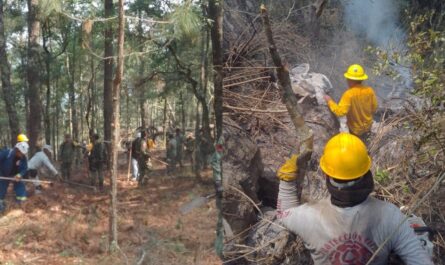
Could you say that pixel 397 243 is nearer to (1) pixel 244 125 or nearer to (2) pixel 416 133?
(2) pixel 416 133

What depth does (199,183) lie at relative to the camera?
14.0 metres

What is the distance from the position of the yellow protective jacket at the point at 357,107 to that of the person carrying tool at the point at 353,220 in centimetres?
270

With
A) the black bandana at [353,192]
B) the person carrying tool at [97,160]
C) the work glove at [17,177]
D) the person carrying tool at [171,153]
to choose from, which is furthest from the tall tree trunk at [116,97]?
the person carrying tool at [171,153]

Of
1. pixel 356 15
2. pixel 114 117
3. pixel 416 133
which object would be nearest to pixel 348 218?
pixel 416 133

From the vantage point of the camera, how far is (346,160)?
2.33 meters

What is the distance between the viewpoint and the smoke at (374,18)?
9.56 meters

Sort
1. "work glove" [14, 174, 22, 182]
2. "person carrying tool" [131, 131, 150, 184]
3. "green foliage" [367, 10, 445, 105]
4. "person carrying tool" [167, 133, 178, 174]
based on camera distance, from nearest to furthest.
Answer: "green foliage" [367, 10, 445, 105]
"work glove" [14, 174, 22, 182]
"person carrying tool" [131, 131, 150, 184]
"person carrying tool" [167, 133, 178, 174]

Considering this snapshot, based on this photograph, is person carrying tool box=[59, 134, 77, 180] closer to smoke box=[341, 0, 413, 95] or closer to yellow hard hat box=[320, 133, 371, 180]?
smoke box=[341, 0, 413, 95]

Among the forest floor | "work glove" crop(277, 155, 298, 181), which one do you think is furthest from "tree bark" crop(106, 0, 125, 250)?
"work glove" crop(277, 155, 298, 181)

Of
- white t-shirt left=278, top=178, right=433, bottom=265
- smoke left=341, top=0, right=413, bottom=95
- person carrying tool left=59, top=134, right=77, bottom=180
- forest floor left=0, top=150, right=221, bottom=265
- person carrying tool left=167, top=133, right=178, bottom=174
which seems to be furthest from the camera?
person carrying tool left=167, top=133, right=178, bottom=174

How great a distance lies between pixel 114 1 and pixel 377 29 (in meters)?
6.97

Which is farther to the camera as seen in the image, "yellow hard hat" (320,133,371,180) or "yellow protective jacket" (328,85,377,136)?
"yellow protective jacket" (328,85,377,136)

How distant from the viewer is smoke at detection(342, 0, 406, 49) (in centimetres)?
956

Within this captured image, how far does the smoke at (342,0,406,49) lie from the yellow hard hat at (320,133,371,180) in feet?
24.8
